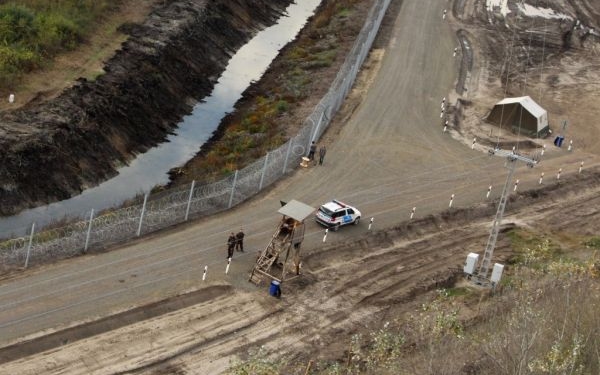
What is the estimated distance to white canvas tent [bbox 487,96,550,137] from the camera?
55.1m

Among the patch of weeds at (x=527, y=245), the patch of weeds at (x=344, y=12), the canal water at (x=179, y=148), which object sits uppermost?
the patch of weeds at (x=344, y=12)

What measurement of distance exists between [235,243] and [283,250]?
84.7 inches

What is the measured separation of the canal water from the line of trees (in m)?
10.2

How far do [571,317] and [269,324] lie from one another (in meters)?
12.1

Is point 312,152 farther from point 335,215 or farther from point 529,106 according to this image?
point 529,106

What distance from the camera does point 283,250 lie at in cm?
3478

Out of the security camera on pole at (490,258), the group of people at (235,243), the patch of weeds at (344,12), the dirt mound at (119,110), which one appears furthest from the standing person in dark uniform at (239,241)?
the patch of weeds at (344,12)

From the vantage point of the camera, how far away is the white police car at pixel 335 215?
3903cm

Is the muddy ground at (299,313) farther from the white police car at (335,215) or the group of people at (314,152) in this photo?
the group of people at (314,152)

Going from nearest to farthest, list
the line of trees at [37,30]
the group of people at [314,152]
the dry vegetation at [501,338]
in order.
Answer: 1. the dry vegetation at [501,338]
2. the group of people at [314,152]
3. the line of trees at [37,30]

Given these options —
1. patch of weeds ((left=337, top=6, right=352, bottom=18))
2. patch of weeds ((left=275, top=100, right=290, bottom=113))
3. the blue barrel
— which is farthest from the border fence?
patch of weeds ((left=337, top=6, right=352, bottom=18))

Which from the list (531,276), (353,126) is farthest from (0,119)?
(531,276)

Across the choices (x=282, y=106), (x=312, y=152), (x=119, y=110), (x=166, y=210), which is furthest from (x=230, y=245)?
(x=282, y=106)

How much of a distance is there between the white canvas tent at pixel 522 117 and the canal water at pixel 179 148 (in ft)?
65.8
